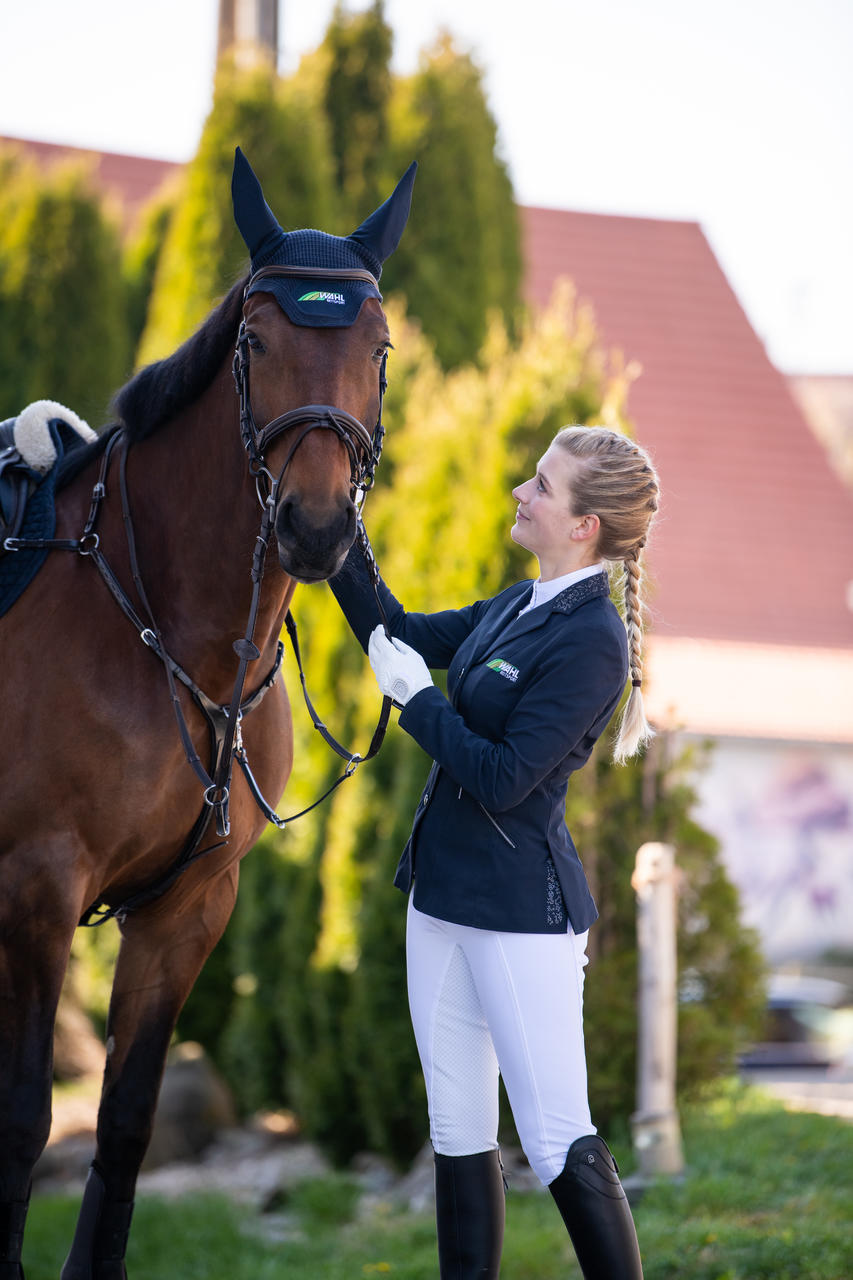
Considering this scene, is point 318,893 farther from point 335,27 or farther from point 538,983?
point 335,27

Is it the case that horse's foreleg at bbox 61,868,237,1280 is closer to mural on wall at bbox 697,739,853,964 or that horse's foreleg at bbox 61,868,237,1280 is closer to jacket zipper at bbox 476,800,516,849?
jacket zipper at bbox 476,800,516,849

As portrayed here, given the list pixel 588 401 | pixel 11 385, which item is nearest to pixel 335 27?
pixel 11 385

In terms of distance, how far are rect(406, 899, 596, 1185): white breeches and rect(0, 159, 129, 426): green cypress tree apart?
6000 millimetres

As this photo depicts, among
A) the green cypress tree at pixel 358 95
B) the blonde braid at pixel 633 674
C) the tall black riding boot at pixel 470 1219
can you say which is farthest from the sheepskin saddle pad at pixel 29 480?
the green cypress tree at pixel 358 95

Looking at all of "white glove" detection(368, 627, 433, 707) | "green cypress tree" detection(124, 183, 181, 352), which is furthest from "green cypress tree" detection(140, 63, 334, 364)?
"white glove" detection(368, 627, 433, 707)

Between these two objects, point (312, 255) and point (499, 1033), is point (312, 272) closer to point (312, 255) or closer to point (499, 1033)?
point (312, 255)

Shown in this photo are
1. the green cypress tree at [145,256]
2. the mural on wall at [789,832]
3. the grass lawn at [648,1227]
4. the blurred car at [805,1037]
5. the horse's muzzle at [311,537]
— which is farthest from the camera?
the mural on wall at [789,832]

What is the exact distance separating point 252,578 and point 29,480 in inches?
26.5

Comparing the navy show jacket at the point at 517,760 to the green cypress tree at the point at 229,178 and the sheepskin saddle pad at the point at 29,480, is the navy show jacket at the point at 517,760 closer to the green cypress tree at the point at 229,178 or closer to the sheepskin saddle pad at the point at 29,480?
the sheepskin saddle pad at the point at 29,480

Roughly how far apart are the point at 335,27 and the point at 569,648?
7628 millimetres

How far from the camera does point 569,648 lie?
241 cm

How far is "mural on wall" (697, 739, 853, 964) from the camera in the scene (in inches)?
485

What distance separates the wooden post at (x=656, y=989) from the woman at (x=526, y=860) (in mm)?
2114

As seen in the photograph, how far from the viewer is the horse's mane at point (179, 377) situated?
2570 millimetres
